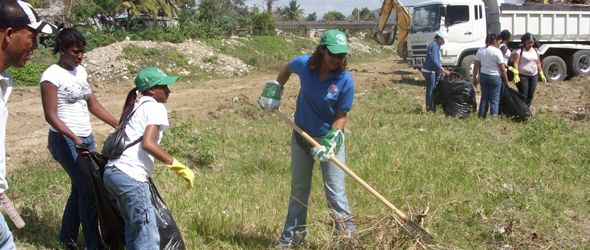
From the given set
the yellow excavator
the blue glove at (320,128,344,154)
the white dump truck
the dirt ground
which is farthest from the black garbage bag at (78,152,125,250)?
the yellow excavator

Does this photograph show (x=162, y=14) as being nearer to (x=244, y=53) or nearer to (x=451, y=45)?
(x=244, y=53)

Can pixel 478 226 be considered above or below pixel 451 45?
below

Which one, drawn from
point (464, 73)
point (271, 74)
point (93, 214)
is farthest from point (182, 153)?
point (271, 74)

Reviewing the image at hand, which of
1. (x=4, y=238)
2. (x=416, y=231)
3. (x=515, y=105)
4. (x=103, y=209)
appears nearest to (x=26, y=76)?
(x=515, y=105)

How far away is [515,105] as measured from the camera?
8.95 metres

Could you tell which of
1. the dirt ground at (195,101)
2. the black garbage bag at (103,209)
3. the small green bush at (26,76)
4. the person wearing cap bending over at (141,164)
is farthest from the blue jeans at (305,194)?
the small green bush at (26,76)

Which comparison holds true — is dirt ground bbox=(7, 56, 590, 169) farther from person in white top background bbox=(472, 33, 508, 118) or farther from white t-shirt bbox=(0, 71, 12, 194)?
white t-shirt bbox=(0, 71, 12, 194)

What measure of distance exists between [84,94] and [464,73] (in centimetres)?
1183

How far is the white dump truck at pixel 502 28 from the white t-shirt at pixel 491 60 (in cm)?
559

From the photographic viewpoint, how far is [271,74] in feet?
62.3

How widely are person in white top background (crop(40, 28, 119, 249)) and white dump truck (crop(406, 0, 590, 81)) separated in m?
11.7

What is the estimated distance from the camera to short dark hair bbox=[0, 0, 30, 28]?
222 cm

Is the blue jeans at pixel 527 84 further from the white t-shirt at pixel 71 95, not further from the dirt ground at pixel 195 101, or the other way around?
the white t-shirt at pixel 71 95

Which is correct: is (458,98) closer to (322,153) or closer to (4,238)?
(322,153)
